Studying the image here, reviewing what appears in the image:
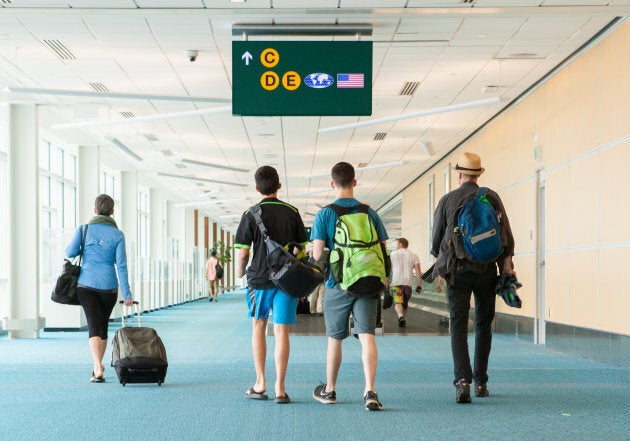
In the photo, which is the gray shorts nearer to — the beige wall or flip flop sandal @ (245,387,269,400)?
flip flop sandal @ (245,387,269,400)

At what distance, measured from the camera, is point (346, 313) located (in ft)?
19.5

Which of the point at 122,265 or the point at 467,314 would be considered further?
the point at 122,265

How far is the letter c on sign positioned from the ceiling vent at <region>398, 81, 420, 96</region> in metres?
4.00

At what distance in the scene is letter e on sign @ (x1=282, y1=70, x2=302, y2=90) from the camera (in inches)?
346

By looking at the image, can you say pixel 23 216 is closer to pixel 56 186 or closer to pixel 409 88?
pixel 56 186

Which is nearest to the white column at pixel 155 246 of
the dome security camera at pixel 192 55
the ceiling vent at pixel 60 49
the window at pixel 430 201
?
the window at pixel 430 201

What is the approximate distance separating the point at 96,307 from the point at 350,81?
337 centimetres

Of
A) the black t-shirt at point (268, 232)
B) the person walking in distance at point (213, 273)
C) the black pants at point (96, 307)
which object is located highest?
the black t-shirt at point (268, 232)

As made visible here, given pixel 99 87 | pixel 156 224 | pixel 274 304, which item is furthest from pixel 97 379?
pixel 156 224

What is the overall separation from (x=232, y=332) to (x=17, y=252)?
3.57 m

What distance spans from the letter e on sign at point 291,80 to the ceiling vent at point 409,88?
158 inches

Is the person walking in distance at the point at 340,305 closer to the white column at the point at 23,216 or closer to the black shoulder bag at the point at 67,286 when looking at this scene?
the black shoulder bag at the point at 67,286

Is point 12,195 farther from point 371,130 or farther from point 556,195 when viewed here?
point 556,195

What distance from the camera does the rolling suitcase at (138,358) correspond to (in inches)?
274
